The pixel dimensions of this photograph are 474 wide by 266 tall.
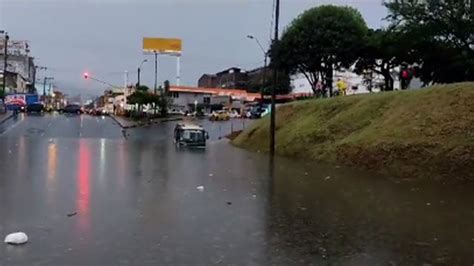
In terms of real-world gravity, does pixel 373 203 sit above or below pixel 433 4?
below

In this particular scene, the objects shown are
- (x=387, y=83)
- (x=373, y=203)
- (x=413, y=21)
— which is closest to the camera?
(x=373, y=203)

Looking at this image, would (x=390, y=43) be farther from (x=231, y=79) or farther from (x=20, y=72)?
(x=20, y=72)

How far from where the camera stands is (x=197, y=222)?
11.0 meters

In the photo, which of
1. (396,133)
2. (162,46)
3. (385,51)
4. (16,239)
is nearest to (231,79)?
(162,46)

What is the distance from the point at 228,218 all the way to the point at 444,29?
34.2 meters

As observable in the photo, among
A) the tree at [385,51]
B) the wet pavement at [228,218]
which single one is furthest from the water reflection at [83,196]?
the tree at [385,51]

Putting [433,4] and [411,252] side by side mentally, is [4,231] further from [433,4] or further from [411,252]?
[433,4]

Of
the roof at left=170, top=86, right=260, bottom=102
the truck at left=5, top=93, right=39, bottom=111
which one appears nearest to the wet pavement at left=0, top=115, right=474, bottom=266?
the truck at left=5, top=93, right=39, bottom=111

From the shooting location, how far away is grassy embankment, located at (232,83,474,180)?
20353mm

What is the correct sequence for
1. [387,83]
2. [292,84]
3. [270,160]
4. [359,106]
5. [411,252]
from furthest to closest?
[292,84]
[387,83]
[359,106]
[270,160]
[411,252]

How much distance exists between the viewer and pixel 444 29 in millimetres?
41500

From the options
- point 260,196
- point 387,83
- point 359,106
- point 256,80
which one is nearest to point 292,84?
point 256,80

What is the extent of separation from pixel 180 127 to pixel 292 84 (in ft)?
254

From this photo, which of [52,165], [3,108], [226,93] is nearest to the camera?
[52,165]
